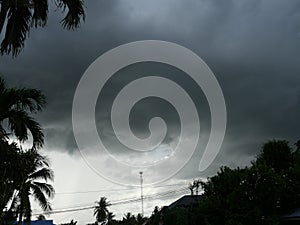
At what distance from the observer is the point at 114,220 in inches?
3152

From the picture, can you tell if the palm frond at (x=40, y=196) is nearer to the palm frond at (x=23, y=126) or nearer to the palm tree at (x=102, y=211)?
the palm frond at (x=23, y=126)

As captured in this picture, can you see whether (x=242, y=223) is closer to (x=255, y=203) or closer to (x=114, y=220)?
(x=255, y=203)

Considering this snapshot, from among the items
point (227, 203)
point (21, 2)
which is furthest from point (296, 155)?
point (21, 2)

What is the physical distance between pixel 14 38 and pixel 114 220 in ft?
249

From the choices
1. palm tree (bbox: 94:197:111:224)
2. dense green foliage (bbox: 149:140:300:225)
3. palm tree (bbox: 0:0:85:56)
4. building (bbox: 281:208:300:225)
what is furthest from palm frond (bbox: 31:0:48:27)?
palm tree (bbox: 94:197:111:224)

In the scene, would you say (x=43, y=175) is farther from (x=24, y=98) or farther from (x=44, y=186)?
(x=24, y=98)

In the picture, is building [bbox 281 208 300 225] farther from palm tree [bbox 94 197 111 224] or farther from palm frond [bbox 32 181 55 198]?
palm tree [bbox 94 197 111 224]

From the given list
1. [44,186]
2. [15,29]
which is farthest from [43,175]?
[15,29]

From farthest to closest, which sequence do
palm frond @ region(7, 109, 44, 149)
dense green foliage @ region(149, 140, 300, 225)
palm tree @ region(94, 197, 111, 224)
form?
1. palm tree @ region(94, 197, 111, 224)
2. dense green foliage @ region(149, 140, 300, 225)
3. palm frond @ region(7, 109, 44, 149)

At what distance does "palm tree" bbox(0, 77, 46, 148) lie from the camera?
8.33 meters

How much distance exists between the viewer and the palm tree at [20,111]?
833cm

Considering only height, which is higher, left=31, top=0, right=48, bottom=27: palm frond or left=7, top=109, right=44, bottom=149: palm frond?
left=31, top=0, right=48, bottom=27: palm frond

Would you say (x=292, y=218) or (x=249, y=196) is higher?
(x=249, y=196)

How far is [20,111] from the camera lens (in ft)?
27.9
